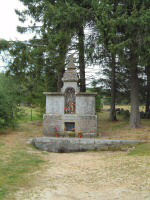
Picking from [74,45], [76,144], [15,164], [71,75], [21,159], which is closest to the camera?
[15,164]

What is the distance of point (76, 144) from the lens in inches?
452

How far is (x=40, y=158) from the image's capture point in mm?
8805

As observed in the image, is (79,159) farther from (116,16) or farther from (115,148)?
(116,16)

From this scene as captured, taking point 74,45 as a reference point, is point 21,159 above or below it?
below

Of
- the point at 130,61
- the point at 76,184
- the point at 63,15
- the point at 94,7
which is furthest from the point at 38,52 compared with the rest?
the point at 76,184

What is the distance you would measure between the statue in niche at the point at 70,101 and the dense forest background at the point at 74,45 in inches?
93.1

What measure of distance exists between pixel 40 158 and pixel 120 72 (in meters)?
12.9

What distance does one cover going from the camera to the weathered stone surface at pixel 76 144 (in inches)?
436

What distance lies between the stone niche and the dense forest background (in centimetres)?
213

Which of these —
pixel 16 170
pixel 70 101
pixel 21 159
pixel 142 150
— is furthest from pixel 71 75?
pixel 16 170

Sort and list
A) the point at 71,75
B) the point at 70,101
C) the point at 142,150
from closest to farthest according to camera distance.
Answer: the point at 142,150, the point at 71,75, the point at 70,101

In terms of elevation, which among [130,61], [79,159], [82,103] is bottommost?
[79,159]

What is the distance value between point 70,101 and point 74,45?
471 cm

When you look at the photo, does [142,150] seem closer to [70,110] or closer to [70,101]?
[70,110]
